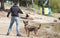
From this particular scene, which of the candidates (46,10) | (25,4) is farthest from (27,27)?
(25,4)

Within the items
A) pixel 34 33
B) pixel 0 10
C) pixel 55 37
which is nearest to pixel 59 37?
pixel 55 37

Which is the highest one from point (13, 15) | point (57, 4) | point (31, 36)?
point (13, 15)

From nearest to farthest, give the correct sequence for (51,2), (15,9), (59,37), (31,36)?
(15,9), (31,36), (59,37), (51,2)

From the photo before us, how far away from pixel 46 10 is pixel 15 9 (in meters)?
31.3

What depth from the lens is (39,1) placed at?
64812mm

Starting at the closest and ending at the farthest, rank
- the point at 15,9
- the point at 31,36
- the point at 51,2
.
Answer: the point at 15,9, the point at 31,36, the point at 51,2

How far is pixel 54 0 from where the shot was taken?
61938 millimetres

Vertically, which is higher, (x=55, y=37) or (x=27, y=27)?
(x=27, y=27)

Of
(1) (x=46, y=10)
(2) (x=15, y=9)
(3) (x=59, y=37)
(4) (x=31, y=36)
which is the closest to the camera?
(2) (x=15, y=9)

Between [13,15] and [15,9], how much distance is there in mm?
346

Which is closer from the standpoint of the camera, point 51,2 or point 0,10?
point 0,10

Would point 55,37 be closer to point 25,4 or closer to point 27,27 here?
point 27,27

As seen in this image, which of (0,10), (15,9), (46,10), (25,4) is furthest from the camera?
(25,4)

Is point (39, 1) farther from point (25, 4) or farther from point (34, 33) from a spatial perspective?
point (34, 33)
